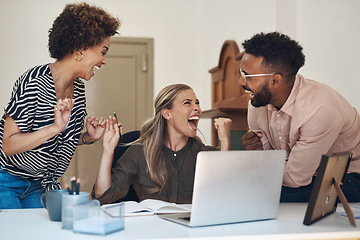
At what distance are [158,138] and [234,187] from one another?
3.14ft

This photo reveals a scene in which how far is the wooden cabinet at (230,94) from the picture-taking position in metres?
3.29

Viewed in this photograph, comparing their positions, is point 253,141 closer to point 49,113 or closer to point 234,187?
point 234,187

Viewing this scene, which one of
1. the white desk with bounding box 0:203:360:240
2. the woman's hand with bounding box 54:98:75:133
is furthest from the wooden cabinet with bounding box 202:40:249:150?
the white desk with bounding box 0:203:360:240

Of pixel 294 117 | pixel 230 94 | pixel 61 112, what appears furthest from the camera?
pixel 230 94

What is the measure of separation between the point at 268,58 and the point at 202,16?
266cm

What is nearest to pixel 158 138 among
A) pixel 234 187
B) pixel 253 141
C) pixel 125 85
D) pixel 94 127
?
pixel 94 127

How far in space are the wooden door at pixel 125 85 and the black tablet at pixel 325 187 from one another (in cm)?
321

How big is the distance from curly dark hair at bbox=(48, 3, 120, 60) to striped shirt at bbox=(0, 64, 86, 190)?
0.12m

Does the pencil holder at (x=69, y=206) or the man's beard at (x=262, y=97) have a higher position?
the man's beard at (x=262, y=97)

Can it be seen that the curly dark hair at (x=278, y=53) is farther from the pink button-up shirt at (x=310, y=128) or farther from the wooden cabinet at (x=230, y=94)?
the wooden cabinet at (x=230, y=94)

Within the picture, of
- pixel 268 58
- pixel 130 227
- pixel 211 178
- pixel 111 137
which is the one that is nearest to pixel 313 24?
pixel 268 58

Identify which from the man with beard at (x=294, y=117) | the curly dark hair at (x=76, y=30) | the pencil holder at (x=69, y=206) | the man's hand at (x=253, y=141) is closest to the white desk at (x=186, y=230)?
the pencil holder at (x=69, y=206)

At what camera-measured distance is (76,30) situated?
1.95 meters

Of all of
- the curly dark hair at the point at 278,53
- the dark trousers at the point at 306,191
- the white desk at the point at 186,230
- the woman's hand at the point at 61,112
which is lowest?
the dark trousers at the point at 306,191
